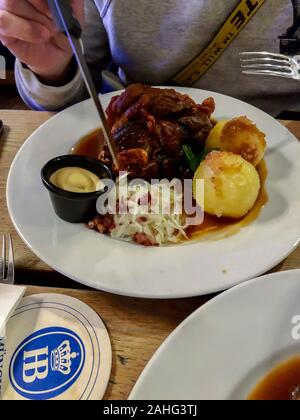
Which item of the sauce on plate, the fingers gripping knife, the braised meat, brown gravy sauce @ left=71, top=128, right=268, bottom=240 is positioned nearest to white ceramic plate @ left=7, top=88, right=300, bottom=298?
brown gravy sauce @ left=71, top=128, right=268, bottom=240

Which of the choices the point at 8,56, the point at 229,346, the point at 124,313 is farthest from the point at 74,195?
the point at 8,56

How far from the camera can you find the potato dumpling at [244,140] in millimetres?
1406

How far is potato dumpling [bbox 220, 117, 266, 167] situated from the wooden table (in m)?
0.36

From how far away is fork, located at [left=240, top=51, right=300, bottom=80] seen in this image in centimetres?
151

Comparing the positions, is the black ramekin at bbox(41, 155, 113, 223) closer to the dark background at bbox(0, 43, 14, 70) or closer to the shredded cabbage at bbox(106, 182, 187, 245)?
the shredded cabbage at bbox(106, 182, 187, 245)

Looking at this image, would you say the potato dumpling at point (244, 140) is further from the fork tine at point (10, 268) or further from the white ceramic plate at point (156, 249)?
the fork tine at point (10, 268)

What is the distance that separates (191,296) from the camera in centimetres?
105

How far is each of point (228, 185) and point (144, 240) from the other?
299 mm

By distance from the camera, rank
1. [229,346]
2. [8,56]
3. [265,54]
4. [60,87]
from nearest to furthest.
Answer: [229,346] < [265,54] < [60,87] < [8,56]

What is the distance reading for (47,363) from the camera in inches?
37.4

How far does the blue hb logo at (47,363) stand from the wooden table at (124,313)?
89 millimetres

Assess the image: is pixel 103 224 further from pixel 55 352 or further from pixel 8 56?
pixel 8 56
